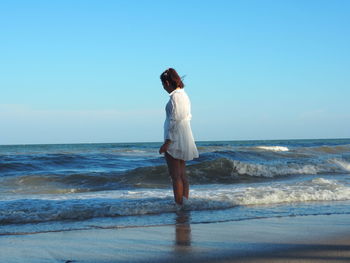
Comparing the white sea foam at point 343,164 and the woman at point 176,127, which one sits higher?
the woman at point 176,127

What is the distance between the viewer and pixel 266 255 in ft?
10.1

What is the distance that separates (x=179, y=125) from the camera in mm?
5215

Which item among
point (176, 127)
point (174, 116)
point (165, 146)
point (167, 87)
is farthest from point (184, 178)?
point (167, 87)

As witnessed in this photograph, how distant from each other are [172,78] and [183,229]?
182cm

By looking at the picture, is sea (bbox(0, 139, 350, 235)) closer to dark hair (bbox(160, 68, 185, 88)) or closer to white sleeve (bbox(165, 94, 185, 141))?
white sleeve (bbox(165, 94, 185, 141))

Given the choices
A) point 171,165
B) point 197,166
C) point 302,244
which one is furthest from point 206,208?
point 197,166

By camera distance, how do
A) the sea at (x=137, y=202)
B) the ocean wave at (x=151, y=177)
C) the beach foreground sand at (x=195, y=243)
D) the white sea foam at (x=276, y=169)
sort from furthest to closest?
the white sea foam at (x=276, y=169), the ocean wave at (x=151, y=177), the sea at (x=137, y=202), the beach foreground sand at (x=195, y=243)

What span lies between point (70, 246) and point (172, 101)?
7.13 ft

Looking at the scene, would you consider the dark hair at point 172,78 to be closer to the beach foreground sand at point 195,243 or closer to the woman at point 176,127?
the woman at point 176,127

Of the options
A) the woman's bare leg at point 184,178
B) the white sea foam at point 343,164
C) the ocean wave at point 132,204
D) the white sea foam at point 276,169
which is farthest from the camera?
the white sea foam at point 343,164

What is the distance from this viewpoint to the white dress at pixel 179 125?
16.9 feet

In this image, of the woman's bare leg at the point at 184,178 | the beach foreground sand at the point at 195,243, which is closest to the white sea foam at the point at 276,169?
the woman's bare leg at the point at 184,178

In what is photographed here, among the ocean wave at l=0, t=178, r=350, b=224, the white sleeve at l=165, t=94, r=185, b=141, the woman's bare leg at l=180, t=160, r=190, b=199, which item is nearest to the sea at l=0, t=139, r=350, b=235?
the ocean wave at l=0, t=178, r=350, b=224

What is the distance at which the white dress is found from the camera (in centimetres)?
514
